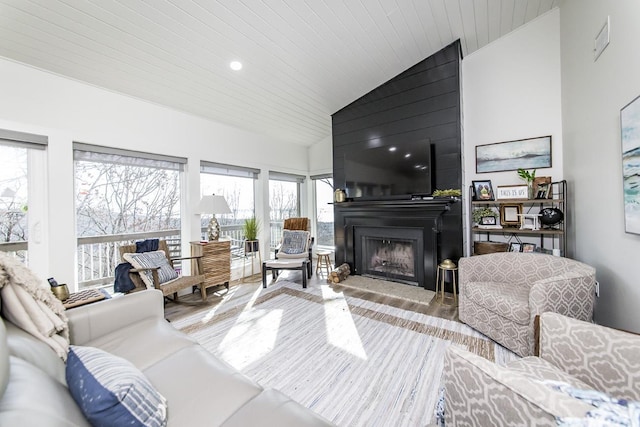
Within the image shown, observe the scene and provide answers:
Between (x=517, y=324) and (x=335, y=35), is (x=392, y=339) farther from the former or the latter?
(x=335, y=35)

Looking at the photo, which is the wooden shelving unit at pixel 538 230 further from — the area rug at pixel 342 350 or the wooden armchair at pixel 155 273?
the wooden armchair at pixel 155 273

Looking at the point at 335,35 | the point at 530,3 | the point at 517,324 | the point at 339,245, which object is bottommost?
the point at 517,324

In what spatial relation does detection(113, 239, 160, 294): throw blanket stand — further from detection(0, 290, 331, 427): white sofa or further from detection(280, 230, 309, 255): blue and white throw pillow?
detection(280, 230, 309, 255): blue and white throw pillow

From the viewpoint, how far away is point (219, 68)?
9.51 ft

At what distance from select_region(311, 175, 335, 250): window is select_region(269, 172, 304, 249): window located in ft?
1.38

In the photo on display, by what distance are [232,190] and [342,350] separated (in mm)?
3354

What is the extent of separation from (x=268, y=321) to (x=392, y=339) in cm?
126

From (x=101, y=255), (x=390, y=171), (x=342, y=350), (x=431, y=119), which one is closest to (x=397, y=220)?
(x=390, y=171)

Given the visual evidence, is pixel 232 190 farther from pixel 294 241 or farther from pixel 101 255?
pixel 101 255

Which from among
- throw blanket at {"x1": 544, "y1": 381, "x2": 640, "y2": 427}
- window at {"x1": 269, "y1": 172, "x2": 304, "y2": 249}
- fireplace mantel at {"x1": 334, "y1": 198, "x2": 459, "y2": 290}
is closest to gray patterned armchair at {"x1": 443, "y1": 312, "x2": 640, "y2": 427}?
throw blanket at {"x1": 544, "y1": 381, "x2": 640, "y2": 427}

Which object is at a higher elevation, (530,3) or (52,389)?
(530,3)

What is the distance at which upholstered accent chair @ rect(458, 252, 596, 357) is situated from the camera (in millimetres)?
1798

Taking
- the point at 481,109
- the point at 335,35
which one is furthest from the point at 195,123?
the point at 481,109

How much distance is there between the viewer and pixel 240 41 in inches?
101
